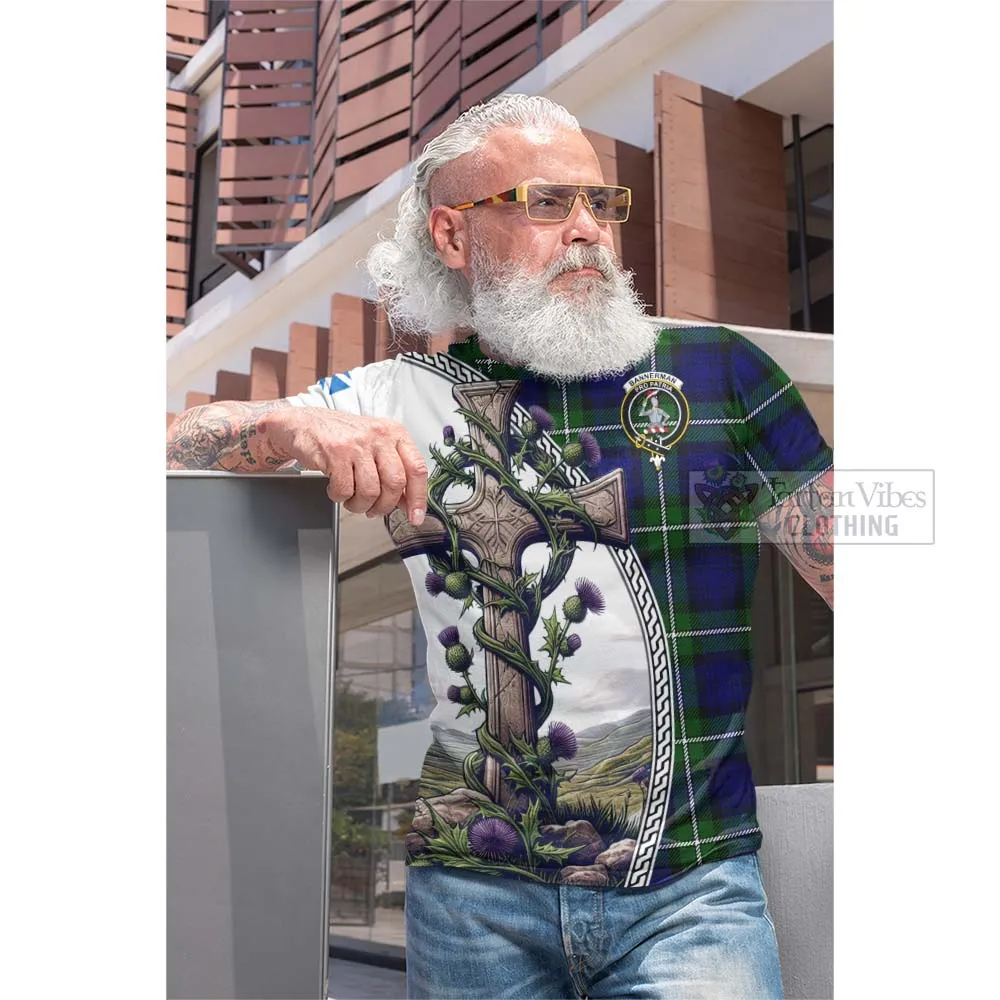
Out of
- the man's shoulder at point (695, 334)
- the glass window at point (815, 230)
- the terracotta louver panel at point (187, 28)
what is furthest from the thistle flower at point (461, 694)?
the terracotta louver panel at point (187, 28)

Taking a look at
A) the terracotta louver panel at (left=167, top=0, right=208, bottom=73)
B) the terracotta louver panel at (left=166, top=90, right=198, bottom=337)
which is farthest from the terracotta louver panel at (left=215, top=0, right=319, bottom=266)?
the terracotta louver panel at (left=167, top=0, right=208, bottom=73)

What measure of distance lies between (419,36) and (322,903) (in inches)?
182

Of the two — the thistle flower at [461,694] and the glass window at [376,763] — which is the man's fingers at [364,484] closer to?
the thistle flower at [461,694]

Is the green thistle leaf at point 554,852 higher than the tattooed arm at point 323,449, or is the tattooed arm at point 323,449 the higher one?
the tattooed arm at point 323,449

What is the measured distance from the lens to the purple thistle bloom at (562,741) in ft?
4.93

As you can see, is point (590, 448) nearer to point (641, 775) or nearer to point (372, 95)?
point (641, 775)

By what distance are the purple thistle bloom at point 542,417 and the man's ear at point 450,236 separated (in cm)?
25

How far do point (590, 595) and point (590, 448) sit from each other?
17 cm

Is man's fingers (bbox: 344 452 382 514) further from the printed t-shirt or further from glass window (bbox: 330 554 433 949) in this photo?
glass window (bbox: 330 554 433 949)

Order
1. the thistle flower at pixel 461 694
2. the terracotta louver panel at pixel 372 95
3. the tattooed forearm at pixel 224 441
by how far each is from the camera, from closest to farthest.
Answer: the tattooed forearm at pixel 224 441
the thistle flower at pixel 461 694
the terracotta louver panel at pixel 372 95

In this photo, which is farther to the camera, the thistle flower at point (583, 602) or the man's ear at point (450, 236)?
the man's ear at point (450, 236)
